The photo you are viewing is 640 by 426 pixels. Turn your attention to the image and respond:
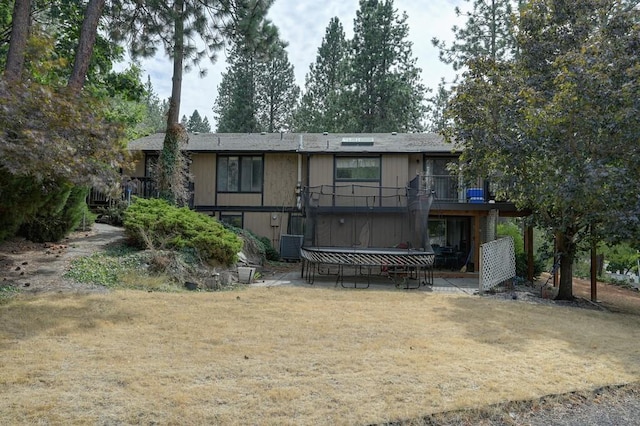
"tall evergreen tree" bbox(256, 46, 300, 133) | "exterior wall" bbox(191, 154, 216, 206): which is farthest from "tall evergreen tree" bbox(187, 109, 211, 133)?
"exterior wall" bbox(191, 154, 216, 206)

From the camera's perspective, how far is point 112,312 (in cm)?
608

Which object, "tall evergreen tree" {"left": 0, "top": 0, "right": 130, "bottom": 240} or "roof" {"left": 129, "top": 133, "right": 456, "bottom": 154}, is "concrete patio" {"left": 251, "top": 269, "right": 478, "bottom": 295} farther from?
"roof" {"left": 129, "top": 133, "right": 456, "bottom": 154}

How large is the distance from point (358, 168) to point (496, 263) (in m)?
6.72

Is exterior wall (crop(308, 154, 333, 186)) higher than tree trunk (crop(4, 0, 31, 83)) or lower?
lower

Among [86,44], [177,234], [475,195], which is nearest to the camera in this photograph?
Answer: [86,44]

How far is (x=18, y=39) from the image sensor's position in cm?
737

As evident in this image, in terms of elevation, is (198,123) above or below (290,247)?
above

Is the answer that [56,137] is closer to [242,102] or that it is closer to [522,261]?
[522,261]

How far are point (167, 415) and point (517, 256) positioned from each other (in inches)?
499

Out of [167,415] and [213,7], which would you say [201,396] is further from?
[213,7]

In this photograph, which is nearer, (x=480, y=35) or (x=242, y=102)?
(x=480, y=35)

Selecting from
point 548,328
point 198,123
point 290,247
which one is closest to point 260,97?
point 290,247

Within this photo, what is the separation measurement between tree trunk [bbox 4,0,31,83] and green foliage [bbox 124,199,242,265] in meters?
3.81

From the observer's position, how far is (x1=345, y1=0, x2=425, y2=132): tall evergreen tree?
27.5m
